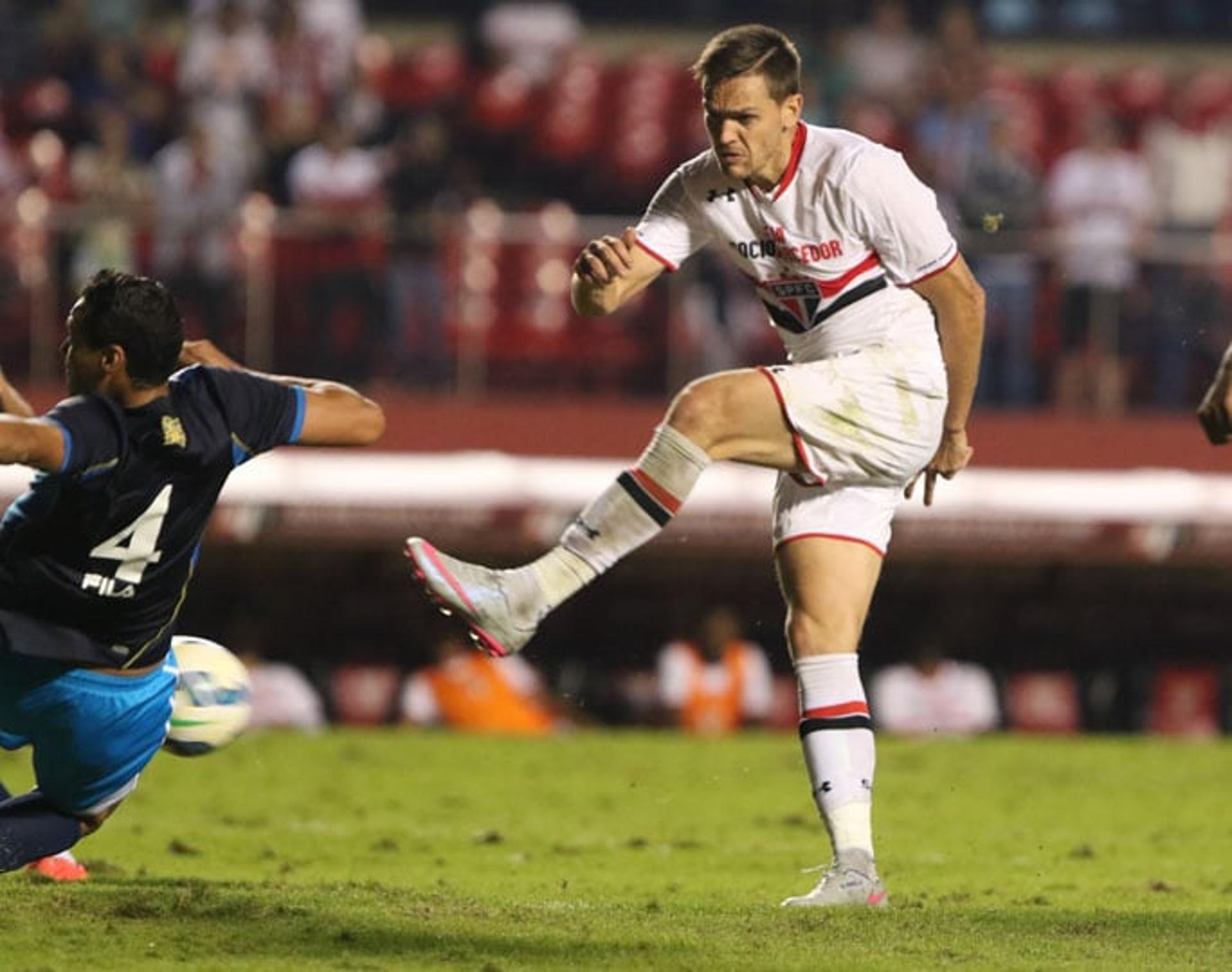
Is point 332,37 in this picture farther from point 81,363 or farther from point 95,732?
point 81,363

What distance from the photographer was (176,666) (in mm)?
7945

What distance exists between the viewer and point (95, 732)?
7.61m

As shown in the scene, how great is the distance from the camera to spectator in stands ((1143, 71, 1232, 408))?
1691 centimetres

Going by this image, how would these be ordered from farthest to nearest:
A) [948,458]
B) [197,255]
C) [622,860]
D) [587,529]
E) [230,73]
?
[230,73] → [197,255] → [622,860] → [948,458] → [587,529]

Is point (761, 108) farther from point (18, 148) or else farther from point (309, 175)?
point (18, 148)

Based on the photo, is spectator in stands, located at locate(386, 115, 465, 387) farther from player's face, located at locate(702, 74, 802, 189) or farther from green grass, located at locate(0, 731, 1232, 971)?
player's face, located at locate(702, 74, 802, 189)

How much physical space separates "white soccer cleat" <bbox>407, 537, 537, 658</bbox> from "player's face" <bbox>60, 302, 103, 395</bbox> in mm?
1085

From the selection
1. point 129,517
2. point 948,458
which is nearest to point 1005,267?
point 948,458

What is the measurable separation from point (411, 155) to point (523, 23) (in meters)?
5.26

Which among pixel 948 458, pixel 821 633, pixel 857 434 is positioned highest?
pixel 857 434

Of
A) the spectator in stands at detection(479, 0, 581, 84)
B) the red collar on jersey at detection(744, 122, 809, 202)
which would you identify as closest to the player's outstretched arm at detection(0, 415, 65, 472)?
the red collar on jersey at detection(744, 122, 809, 202)

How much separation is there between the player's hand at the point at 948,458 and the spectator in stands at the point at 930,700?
10.1 meters

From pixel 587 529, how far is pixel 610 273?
864 millimetres

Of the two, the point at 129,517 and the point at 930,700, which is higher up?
the point at 129,517
